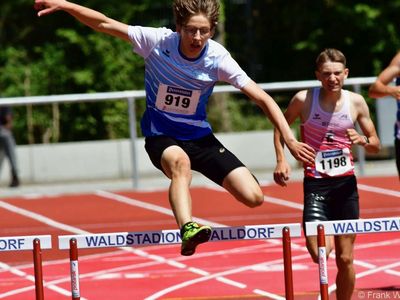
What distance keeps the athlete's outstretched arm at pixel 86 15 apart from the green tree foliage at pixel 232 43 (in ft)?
44.7

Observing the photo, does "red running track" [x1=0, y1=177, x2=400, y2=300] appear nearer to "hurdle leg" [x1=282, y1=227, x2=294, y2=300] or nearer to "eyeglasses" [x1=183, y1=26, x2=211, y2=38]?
"hurdle leg" [x1=282, y1=227, x2=294, y2=300]

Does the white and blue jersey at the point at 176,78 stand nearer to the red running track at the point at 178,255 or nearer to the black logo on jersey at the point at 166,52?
the black logo on jersey at the point at 166,52

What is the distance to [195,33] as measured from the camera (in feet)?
27.0

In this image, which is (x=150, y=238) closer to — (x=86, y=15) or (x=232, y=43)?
(x=86, y=15)

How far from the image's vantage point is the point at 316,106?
354 inches

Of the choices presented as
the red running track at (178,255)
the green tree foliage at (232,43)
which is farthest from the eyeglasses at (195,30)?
the green tree foliage at (232,43)

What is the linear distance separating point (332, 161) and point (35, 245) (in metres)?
2.26

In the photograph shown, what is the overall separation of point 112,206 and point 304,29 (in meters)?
12.1

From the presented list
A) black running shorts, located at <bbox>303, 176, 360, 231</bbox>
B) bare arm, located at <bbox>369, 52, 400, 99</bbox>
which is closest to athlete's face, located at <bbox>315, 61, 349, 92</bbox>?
bare arm, located at <bbox>369, 52, 400, 99</bbox>

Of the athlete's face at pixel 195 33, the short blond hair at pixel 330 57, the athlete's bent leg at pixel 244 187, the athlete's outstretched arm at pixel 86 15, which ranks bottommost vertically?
the athlete's bent leg at pixel 244 187

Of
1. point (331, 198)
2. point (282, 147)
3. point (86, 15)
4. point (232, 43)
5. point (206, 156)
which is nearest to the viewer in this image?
point (86, 15)

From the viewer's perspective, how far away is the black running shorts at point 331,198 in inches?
352

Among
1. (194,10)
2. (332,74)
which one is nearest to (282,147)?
(332,74)

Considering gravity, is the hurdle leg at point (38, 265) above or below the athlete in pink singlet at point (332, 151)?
below
